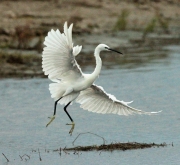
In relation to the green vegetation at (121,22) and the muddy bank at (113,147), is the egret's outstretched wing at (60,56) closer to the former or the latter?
the muddy bank at (113,147)

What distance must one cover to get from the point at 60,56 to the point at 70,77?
0.69m

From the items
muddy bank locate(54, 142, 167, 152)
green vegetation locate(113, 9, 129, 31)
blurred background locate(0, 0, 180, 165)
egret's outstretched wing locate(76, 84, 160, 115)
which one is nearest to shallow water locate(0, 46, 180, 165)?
blurred background locate(0, 0, 180, 165)

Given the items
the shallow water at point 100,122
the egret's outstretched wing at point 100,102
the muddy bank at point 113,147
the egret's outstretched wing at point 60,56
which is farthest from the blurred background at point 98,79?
the egret's outstretched wing at point 60,56

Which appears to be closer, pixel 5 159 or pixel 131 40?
pixel 5 159

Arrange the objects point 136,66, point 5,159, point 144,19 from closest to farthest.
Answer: point 5,159, point 136,66, point 144,19

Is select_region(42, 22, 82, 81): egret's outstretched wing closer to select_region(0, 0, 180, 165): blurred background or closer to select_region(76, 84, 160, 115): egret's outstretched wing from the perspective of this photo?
select_region(76, 84, 160, 115): egret's outstretched wing

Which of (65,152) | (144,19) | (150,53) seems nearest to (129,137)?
(65,152)

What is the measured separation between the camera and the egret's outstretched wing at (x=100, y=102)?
1115 centimetres

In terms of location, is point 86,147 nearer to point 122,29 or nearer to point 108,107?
point 108,107

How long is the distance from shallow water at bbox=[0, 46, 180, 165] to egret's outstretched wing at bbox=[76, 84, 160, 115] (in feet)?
2.26

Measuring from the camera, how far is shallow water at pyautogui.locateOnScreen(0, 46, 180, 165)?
10500 mm

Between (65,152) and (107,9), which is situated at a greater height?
(107,9)

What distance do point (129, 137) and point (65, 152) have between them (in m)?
1.75

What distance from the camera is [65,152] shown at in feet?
35.0
